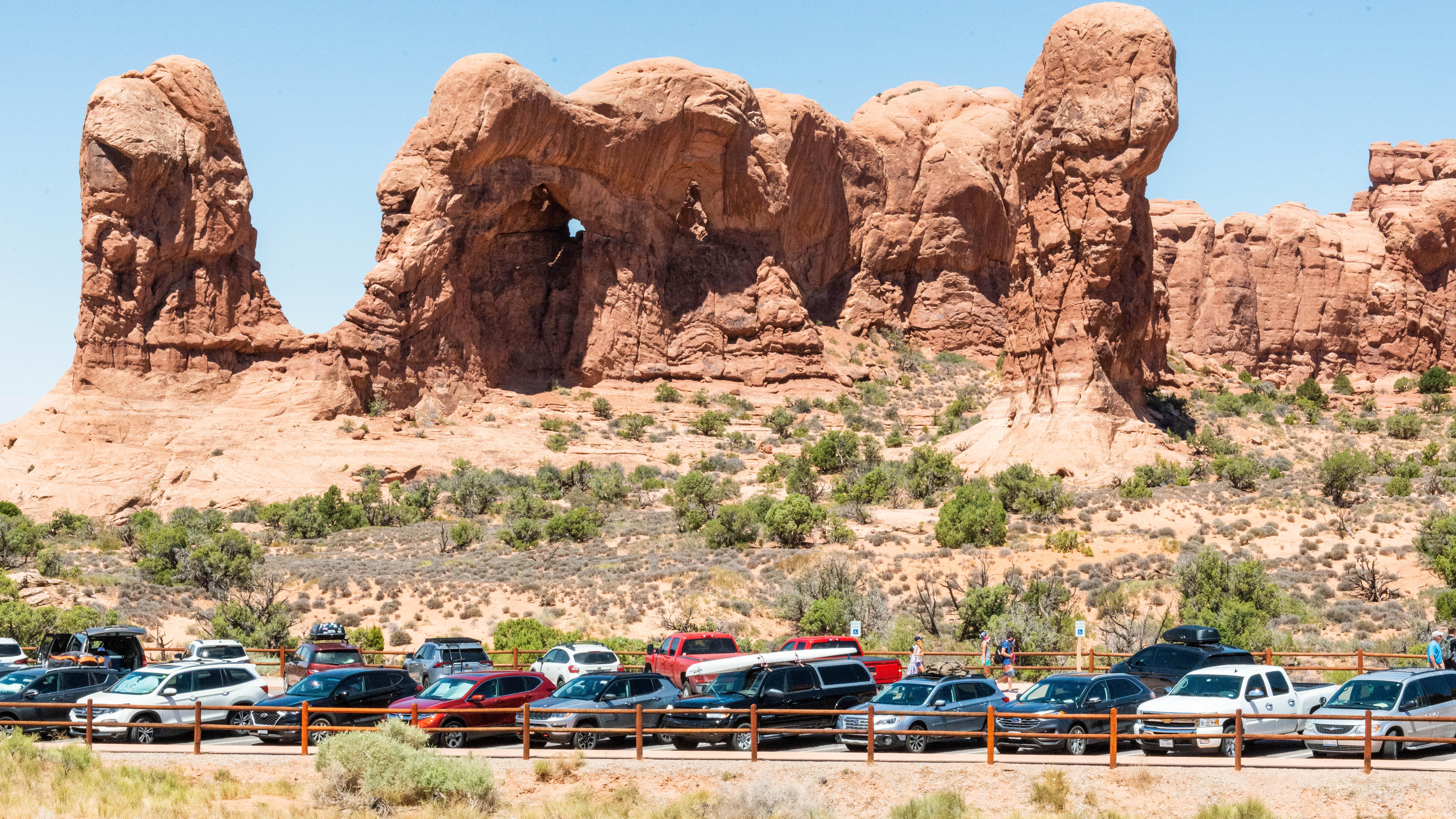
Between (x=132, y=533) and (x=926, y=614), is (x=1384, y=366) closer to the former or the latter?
(x=926, y=614)

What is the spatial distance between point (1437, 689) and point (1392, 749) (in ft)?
4.79

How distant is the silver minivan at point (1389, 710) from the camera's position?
1889 centimetres

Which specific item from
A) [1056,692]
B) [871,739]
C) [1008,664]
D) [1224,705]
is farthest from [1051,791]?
[1008,664]

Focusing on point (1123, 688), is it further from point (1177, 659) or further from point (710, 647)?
point (710, 647)

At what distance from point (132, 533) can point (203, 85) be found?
73.3 feet

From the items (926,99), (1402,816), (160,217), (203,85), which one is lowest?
(1402,816)

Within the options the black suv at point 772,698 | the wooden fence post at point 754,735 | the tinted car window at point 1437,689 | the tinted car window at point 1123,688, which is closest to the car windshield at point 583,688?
the black suv at point 772,698

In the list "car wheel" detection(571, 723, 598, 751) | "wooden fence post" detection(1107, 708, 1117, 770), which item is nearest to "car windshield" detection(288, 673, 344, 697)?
"car wheel" detection(571, 723, 598, 751)

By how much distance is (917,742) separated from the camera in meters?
19.8

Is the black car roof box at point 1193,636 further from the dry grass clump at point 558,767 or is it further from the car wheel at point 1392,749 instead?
the dry grass clump at point 558,767

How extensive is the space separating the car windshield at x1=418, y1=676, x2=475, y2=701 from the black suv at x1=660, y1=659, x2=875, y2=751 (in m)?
3.14

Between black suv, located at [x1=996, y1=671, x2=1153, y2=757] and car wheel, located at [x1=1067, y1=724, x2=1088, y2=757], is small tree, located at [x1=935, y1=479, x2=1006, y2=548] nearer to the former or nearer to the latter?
black suv, located at [x1=996, y1=671, x2=1153, y2=757]

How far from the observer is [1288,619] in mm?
34062

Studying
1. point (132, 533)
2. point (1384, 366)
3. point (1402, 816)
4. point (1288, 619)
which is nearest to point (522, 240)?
point (132, 533)
